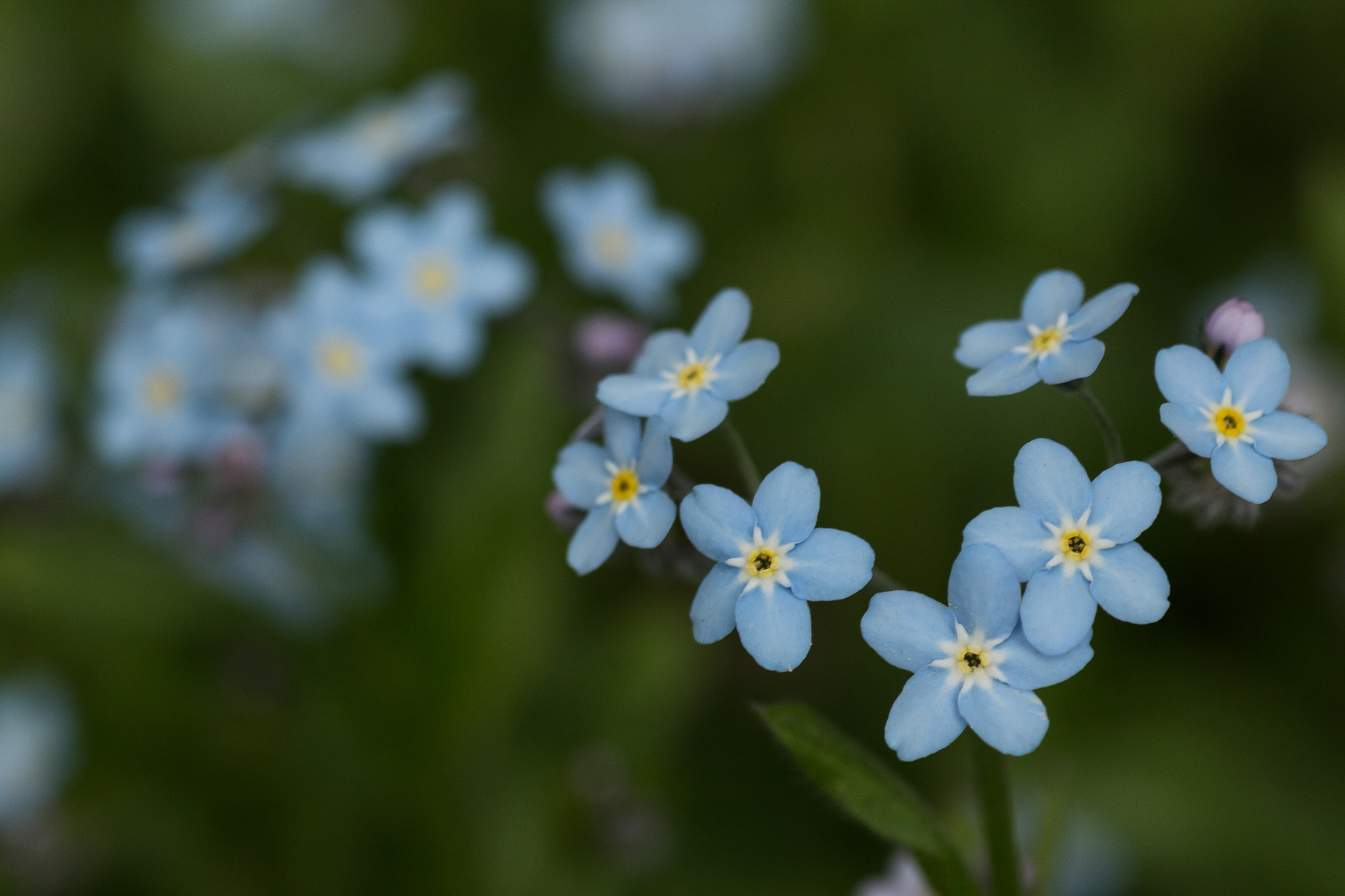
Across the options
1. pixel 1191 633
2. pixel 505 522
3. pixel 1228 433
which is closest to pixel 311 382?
pixel 505 522

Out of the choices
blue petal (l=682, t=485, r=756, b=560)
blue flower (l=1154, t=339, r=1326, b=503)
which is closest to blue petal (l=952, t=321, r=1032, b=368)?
blue flower (l=1154, t=339, r=1326, b=503)

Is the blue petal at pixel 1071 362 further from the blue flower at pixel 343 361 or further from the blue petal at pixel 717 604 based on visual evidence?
the blue flower at pixel 343 361

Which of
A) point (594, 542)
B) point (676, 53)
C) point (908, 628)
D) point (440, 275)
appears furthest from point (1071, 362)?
point (676, 53)

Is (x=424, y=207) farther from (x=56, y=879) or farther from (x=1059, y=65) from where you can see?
(x=1059, y=65)

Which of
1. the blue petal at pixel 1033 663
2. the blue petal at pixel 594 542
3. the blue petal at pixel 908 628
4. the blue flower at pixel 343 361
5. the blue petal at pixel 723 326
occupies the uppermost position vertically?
the blue flower at pixel 343 361

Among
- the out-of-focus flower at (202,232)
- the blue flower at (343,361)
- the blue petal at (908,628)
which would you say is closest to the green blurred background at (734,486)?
the blue flower at (343,361)

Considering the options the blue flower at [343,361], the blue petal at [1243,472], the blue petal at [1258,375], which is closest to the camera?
the blue petal at [1243,472]
